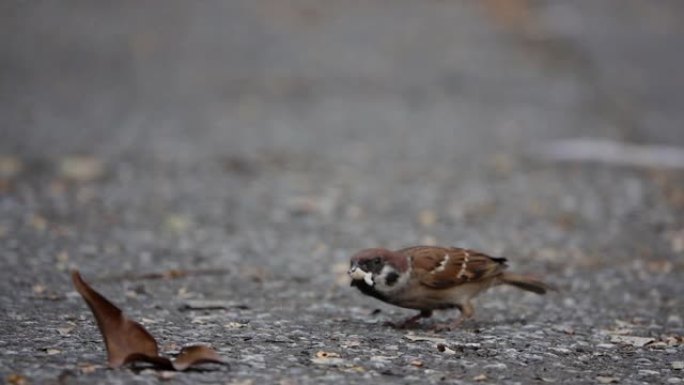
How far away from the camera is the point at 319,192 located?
34.6ft

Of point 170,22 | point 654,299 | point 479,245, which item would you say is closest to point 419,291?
point 654,299

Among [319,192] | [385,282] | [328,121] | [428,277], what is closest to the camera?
[385,282]

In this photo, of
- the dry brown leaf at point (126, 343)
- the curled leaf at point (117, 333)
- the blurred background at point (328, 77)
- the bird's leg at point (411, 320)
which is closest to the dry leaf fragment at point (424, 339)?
the bird's leg at point (411, 320)

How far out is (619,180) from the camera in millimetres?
10977

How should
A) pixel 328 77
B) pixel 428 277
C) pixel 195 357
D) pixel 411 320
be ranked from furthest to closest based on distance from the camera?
pixel 328 77
pixel 411 320
pixel 428 277
pixel 195 357

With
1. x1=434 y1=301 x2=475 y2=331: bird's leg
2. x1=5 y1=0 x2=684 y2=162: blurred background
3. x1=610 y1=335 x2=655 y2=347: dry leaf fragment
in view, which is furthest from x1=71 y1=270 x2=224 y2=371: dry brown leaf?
x1=5 y1=0 x2=684 y2=162: blurred background

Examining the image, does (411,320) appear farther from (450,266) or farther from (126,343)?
(126,343)

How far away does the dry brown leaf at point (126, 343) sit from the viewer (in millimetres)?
4660

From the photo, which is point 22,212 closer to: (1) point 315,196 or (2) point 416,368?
(1) point 315,196

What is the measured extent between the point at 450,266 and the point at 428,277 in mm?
171

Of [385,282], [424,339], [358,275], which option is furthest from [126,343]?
[424,339]

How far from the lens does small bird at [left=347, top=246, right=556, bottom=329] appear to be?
555 cm

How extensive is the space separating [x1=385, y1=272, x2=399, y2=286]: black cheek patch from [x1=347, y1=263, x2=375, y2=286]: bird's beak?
100mm

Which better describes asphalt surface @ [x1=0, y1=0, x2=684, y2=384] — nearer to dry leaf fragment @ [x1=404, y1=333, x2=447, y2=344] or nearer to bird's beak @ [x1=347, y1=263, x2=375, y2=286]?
dry leaf fragment @ [x1=404, y1=333, x2=447, y2=344]
